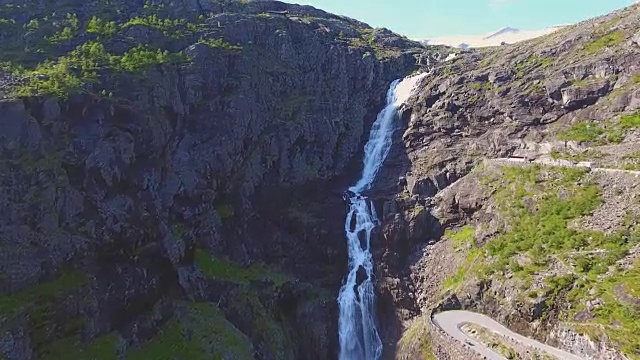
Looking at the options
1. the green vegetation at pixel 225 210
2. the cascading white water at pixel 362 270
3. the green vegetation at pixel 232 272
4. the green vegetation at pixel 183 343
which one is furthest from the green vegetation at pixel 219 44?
the green vegetation at pixel 183 343

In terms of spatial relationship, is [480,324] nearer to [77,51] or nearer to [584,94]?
[584,94]

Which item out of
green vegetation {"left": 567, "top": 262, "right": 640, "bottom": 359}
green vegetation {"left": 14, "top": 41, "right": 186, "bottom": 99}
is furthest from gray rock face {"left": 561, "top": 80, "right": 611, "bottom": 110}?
green vegetation {"left": 14, "top": 41, "right": 186, "bottom": 99}

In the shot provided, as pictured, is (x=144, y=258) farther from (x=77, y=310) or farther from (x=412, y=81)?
(x=412, y=81)

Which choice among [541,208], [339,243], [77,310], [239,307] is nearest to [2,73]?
[77,310]

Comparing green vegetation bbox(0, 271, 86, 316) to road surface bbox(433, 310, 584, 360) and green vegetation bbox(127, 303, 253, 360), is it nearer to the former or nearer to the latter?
green vegetation bbox(127, 303, 253, 360)

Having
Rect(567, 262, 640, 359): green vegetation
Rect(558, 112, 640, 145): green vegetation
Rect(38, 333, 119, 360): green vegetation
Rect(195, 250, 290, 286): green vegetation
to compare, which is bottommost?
Rect(38, 333, 119, 360): green vegetation

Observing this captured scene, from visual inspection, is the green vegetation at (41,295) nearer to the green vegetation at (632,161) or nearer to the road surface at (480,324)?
the road surface at (480,324)
